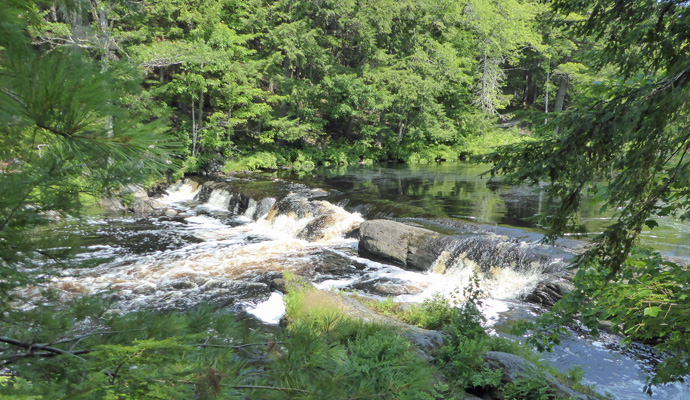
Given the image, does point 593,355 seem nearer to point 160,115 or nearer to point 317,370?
point 317,370

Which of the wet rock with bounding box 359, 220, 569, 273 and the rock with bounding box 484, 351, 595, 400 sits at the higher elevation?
the wet rock with bounding box 359, 220, 569, 273

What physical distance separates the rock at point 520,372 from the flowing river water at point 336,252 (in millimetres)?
1278

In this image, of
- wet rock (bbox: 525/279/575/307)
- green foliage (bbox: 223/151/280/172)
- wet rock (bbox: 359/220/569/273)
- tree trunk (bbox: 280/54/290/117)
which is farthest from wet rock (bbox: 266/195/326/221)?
tree trunk (bbox: 280/54/290/117)

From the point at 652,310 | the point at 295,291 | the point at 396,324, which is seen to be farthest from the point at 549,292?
the point at 652,310

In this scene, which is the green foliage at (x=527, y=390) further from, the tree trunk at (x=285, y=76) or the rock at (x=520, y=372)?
the tree trunk at (x=285, y=76)

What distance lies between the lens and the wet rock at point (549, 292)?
24.7 feet

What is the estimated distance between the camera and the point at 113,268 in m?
8.90

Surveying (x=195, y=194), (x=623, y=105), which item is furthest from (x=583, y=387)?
(x=195, y=194)

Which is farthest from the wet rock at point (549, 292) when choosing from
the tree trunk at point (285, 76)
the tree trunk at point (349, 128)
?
the tree trunk at point (349, 128)

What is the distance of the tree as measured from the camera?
265cm

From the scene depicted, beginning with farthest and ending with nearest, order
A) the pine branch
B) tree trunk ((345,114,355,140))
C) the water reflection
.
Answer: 1. tree trunk ((345,114,355,140))
2. the water reflection
3. the pine branch

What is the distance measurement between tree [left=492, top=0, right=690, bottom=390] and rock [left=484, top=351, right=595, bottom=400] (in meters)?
1.34

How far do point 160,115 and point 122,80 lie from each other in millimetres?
266

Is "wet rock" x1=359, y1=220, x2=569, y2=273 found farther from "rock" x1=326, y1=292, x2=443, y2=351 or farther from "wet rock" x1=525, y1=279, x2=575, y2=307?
"rock" x1=326, y1=292, x2=443, y2=351
